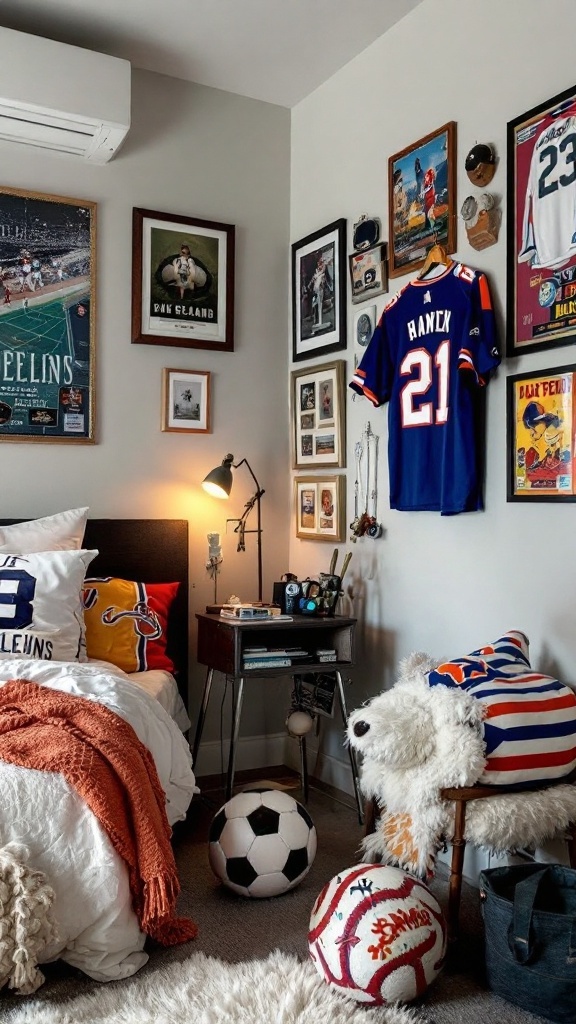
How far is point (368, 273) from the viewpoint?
332 centimetres

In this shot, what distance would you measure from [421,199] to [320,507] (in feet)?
4.20

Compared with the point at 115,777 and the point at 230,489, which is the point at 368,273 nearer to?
the point at 230,489

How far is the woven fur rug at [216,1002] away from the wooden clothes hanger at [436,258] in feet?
6.93

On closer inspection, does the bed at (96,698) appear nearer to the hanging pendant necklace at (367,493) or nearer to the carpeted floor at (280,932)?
the carpeted floor at (280,932)

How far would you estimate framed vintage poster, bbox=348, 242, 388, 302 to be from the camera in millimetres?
3258

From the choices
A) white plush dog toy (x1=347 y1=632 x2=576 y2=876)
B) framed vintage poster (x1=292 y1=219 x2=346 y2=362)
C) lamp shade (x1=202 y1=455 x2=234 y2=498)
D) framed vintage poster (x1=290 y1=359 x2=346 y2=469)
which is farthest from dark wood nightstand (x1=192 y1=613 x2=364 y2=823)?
framed vintage poster (x1=292 y1=219 x2=346 y2=362)

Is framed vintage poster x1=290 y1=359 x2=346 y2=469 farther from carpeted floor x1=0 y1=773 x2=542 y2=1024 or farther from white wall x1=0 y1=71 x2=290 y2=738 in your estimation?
carpeted floor x1=0 y1=773 x2=542 y2=1024

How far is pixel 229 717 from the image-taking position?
376 cm

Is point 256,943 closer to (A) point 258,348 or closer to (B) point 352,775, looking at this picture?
(B) point 352,775

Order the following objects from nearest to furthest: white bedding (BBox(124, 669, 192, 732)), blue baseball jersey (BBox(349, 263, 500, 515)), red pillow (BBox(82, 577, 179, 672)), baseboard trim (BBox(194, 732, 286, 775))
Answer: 1. blue baseball jersey (BBox(349, 263, 500, 515))
2. white bedding (BBox(124, 669, 192, 732))
3. red pillow (BBox(82, 577, 179, 672))
4. baseboard trim (BBox(194, 732, 286, 775))

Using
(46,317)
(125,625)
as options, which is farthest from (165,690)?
(46,317)

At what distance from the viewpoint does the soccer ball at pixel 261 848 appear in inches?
96.3

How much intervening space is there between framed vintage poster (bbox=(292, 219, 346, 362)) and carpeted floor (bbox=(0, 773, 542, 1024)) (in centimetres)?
191

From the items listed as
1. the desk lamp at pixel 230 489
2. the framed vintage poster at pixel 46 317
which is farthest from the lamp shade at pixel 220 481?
the framed vintage poster at pixel 46 317
